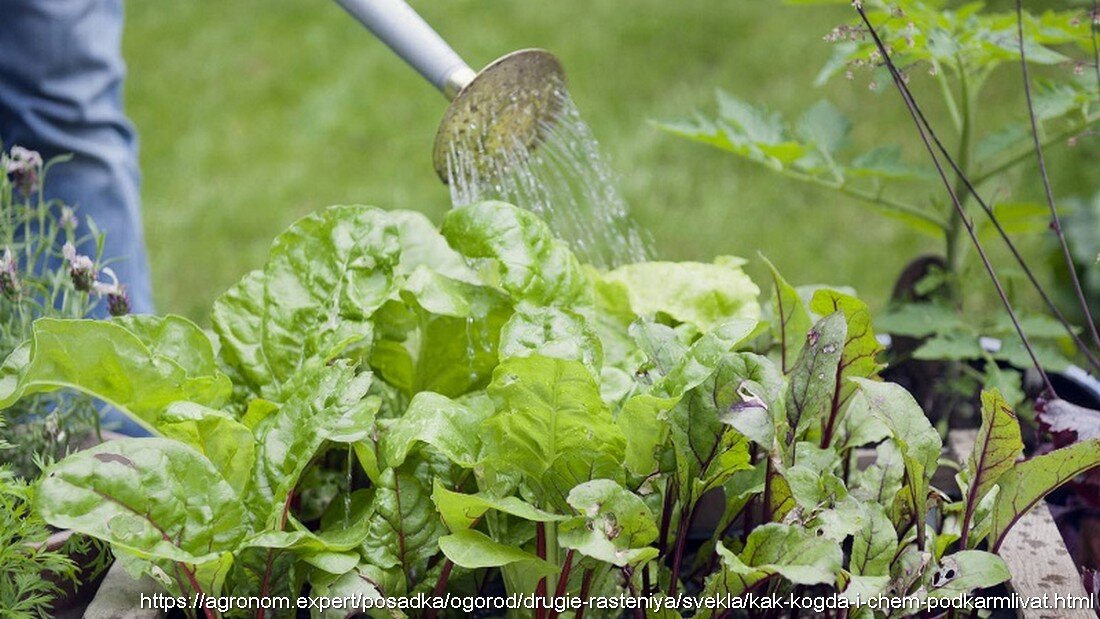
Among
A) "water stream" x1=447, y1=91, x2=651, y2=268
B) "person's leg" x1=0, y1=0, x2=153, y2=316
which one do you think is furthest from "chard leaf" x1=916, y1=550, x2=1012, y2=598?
"person's leg" x1=0, y1=0, x2=153, y2=316

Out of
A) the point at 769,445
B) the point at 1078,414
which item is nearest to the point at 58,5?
the point at 769,445

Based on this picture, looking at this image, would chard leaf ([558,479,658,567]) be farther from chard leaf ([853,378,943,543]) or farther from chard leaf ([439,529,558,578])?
chard leaf ([853,378,943,543])

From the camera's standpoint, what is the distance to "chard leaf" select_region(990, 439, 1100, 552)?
99 centimetres

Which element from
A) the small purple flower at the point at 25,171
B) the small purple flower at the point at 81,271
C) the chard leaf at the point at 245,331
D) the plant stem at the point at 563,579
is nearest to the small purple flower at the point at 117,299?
the small purple flower at the point at 81,271

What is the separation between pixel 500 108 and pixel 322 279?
1.01 feet

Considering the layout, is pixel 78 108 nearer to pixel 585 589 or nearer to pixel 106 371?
pixel 106 371

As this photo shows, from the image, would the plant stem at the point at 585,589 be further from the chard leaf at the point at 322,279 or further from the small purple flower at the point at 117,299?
the small purple flower at the point at 117,299

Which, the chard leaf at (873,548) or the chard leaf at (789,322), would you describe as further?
the chard leaf at (789,322)

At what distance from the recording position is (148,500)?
0.97 m

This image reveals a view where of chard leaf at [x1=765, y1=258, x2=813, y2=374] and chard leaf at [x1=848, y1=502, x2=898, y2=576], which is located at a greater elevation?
chard leaf at [x1=765, y1=258, x2=813, y2=374]

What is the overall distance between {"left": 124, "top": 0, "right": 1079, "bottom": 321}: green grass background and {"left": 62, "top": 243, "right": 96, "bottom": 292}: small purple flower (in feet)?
5.41

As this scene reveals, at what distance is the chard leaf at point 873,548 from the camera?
100 cm

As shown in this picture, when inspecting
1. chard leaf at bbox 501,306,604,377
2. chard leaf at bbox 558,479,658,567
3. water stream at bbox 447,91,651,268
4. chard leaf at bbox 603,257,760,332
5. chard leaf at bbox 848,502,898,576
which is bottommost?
chard leaf at bbox 848,502,898,576

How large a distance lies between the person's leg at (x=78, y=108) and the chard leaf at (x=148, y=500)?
1035 millimetres
